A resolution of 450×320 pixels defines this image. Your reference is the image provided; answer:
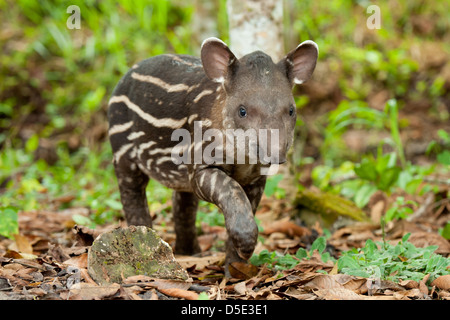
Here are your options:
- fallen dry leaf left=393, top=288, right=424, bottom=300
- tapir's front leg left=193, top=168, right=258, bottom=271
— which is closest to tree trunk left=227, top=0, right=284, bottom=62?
tapir's front leg left=193, top=168, right=258, bottom=271

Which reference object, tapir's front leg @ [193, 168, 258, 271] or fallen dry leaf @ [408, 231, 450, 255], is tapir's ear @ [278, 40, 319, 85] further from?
fallen dry leaf @ [408, 231, 450, 255]

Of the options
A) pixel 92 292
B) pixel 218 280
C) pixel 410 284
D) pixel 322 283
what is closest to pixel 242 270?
pixel 218 280

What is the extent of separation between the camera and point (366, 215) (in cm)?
625

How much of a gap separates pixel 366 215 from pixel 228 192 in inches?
107

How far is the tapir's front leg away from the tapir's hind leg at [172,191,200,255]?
104 centimetres

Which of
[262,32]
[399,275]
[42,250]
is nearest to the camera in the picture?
[399,275]

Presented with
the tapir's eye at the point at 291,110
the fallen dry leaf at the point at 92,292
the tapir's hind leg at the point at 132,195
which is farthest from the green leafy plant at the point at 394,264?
the tapir's hind leg at the point at 132,195

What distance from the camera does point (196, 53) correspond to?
408 inches

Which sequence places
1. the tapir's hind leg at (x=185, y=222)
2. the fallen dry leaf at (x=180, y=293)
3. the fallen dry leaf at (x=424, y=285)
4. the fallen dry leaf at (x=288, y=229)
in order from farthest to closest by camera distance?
1. the fallen dry leaf at (x=288, y=229)
2. the tapir's hind leg at (x=185, y=222)
3. the fallen dry leaf at (x=424, y=285)
4. the fallen dry leaf at (x=180, y=293)

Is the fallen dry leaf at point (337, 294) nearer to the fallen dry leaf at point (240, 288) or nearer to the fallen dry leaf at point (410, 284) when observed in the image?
the fallen dry leaf at point (410, 284)

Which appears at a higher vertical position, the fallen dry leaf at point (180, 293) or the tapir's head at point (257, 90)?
the tapir's head at point (257, 90)

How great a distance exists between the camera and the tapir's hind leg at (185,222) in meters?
5.43
